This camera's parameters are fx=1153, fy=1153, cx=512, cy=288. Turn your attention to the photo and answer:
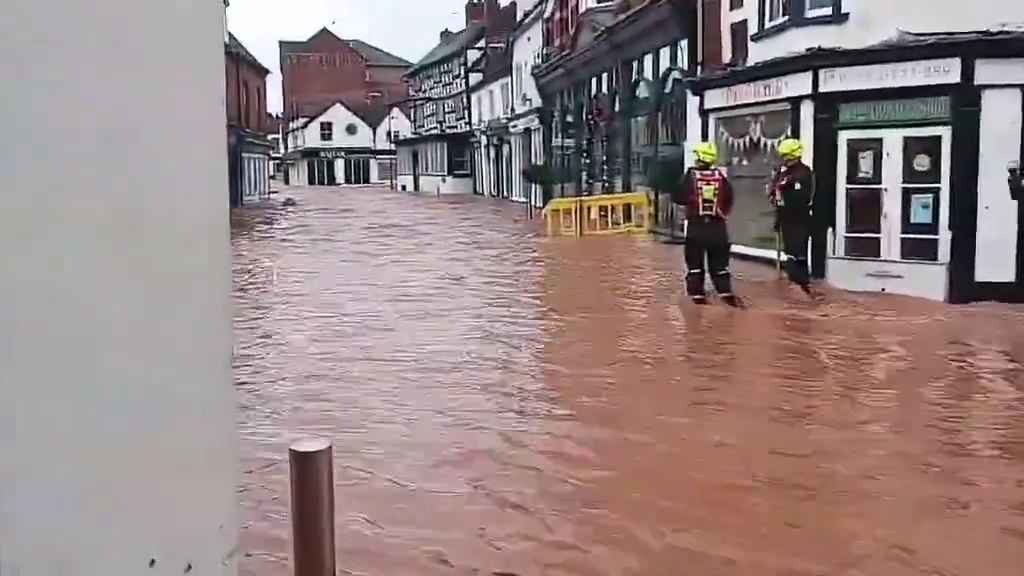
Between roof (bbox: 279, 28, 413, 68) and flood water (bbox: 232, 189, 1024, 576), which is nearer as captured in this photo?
flood water (bbox: 232, 189, 1024, 576)

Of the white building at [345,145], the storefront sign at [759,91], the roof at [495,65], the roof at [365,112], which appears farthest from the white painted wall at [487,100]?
the storefront sign at [759,91]

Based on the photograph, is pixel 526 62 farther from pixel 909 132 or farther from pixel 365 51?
pixel 365 51

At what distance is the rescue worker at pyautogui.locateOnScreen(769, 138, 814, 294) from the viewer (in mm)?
13312

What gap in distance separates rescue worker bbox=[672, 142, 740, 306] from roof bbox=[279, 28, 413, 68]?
3377 inches

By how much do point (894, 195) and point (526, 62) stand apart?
3093 cm

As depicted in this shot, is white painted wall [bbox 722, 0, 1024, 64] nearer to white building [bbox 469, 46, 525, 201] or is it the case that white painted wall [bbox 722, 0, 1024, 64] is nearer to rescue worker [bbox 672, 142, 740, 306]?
rescue worker [bbox 672, 142, 740, 306]

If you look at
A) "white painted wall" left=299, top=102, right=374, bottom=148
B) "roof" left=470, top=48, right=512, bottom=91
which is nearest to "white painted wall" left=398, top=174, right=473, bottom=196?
"roof" left=470, top=48, right=512, bottom=91

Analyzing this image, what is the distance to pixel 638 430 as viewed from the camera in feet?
22.7

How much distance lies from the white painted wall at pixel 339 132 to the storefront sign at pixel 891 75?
72768 millimetres

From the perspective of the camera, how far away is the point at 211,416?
2363 millimetres

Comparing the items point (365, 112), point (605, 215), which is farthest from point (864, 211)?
point (365, 112)

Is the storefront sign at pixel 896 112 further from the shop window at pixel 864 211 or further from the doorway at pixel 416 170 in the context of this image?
the doorway at pixel 416 170

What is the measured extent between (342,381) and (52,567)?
6.50 m

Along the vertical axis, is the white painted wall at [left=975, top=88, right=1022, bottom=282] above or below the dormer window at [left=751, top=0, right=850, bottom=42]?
below
